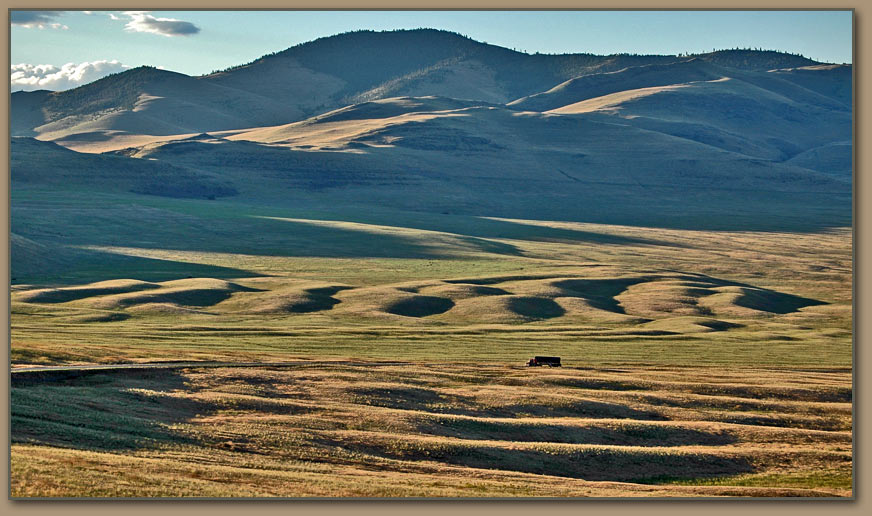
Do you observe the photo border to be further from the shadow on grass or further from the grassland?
the shadow on grass

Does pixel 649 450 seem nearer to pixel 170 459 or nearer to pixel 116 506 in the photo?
pixel 170 459

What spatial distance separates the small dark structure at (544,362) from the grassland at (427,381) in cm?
126

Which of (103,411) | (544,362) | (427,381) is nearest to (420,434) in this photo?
(427,381)

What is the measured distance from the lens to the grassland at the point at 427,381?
1483 inches

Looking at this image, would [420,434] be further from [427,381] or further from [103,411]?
[103,411]

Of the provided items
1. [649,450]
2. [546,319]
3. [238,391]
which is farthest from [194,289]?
[649,450]

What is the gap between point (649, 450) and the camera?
4575 cm

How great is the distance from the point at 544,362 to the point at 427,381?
511 inches

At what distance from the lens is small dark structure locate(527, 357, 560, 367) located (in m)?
68.6

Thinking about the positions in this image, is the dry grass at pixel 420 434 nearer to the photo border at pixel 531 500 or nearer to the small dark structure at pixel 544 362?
the photo border at pixel 531 500

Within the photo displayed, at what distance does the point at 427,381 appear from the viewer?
5894 cm

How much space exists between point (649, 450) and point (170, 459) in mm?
21892

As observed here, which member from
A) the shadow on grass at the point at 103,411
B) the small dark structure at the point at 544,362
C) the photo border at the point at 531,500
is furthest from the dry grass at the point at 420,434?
the small dark structure at the point at 544,362

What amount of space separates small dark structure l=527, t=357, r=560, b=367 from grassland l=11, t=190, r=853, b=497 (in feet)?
4.14
